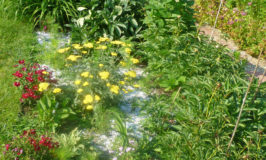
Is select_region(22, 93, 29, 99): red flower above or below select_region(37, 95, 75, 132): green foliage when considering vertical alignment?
above

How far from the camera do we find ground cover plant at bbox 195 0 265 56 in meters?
6.14

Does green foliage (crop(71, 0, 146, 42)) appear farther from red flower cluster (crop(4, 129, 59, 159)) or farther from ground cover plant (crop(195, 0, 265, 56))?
red flower cluster (crop(4, 129, 59, 159))

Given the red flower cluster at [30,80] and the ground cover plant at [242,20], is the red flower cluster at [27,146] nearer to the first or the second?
the red flower cluster at [30,80]

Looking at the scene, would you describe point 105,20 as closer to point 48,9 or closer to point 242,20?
point 48,9

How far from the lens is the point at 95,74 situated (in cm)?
359

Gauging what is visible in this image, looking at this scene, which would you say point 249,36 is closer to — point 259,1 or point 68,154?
point 259,1

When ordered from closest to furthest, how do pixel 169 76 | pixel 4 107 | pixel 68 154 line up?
1. pixel 68 154
2. pixel 4 107
3. pixel 169 76

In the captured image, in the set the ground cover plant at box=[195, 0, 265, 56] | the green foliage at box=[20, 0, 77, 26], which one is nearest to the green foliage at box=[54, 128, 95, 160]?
the green foliage at box=[20, 0, 77, 26]

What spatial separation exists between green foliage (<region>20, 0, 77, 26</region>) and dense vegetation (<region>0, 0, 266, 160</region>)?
3cm

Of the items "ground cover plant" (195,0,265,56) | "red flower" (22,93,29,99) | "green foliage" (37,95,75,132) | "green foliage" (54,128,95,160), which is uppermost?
"ground cover plant" (195,0,265,56)

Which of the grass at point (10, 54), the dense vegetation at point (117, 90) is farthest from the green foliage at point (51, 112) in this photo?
the grass at point (10, 54)

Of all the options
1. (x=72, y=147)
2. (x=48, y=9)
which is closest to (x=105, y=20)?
(x=48, y=9)

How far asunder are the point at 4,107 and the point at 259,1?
22.4ft

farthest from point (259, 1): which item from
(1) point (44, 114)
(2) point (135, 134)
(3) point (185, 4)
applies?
(1) point (44, 114)
